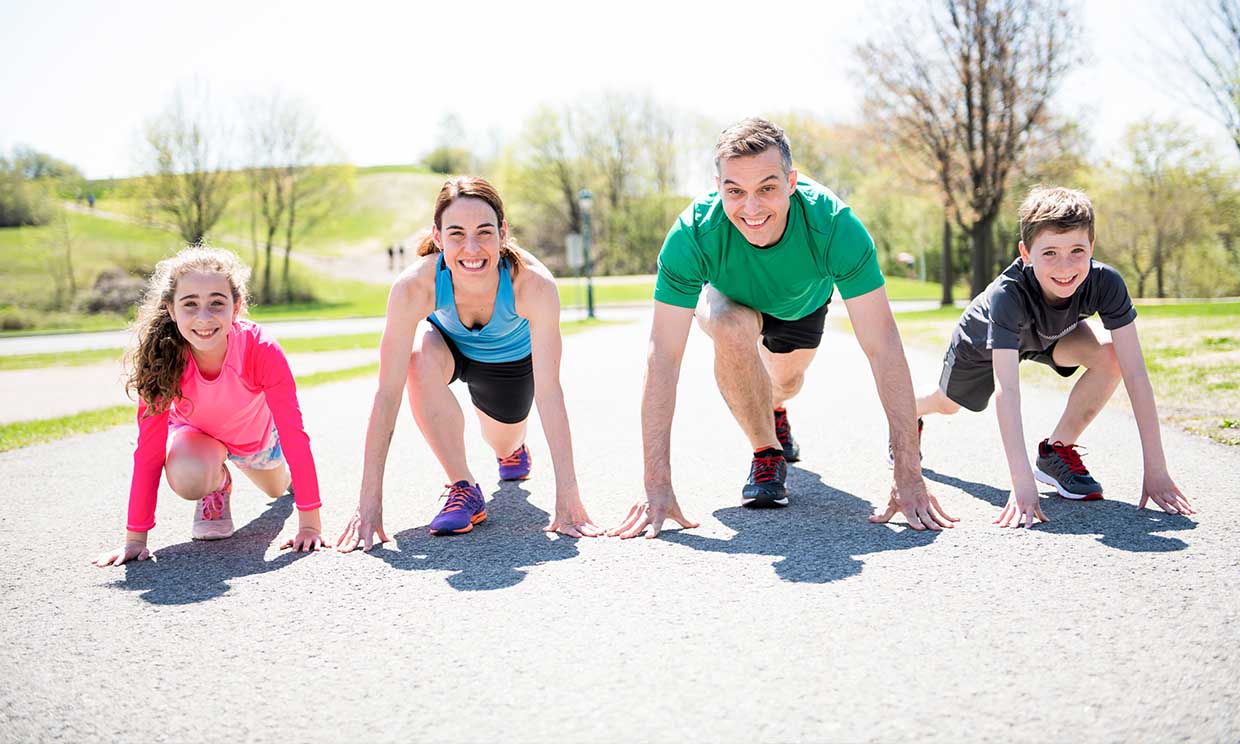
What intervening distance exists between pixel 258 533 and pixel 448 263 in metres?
1.58

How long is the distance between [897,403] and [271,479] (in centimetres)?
322

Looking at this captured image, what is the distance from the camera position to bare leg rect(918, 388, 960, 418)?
16.4 feet

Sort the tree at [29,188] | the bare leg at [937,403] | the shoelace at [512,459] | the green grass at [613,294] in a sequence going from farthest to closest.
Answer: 1. the tree at [29,188]
2. the green grass at [613,294]
3. the shoelace at [512,459]
4. the bare leg at [937,403]

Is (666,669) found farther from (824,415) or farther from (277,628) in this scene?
(824,415)

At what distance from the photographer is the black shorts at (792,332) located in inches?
200

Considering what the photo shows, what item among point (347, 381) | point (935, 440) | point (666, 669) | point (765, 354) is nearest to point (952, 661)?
point (666, 669)

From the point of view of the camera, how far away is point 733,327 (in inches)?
174

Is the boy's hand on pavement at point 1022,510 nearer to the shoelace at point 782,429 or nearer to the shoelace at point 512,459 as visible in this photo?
the shoelace at point 782,429

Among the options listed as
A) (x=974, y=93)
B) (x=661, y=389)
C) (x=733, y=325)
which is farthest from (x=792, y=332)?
(x=974, y=93)

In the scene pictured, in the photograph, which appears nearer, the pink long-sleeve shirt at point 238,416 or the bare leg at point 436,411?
the pink long-sleeve shirt at point 238,416

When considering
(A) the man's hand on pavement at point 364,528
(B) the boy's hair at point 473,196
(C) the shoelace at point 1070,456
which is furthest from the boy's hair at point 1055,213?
(A) the man's hand on pavement at point 364,528

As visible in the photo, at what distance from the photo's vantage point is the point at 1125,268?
50844mm

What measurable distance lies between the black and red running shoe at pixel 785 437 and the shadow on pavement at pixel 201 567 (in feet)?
9.38

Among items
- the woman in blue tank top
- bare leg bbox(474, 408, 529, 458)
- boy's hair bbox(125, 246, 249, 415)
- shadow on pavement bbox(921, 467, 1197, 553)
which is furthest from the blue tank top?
shadow on pavement bbox(921, 467, 1197, 553)
